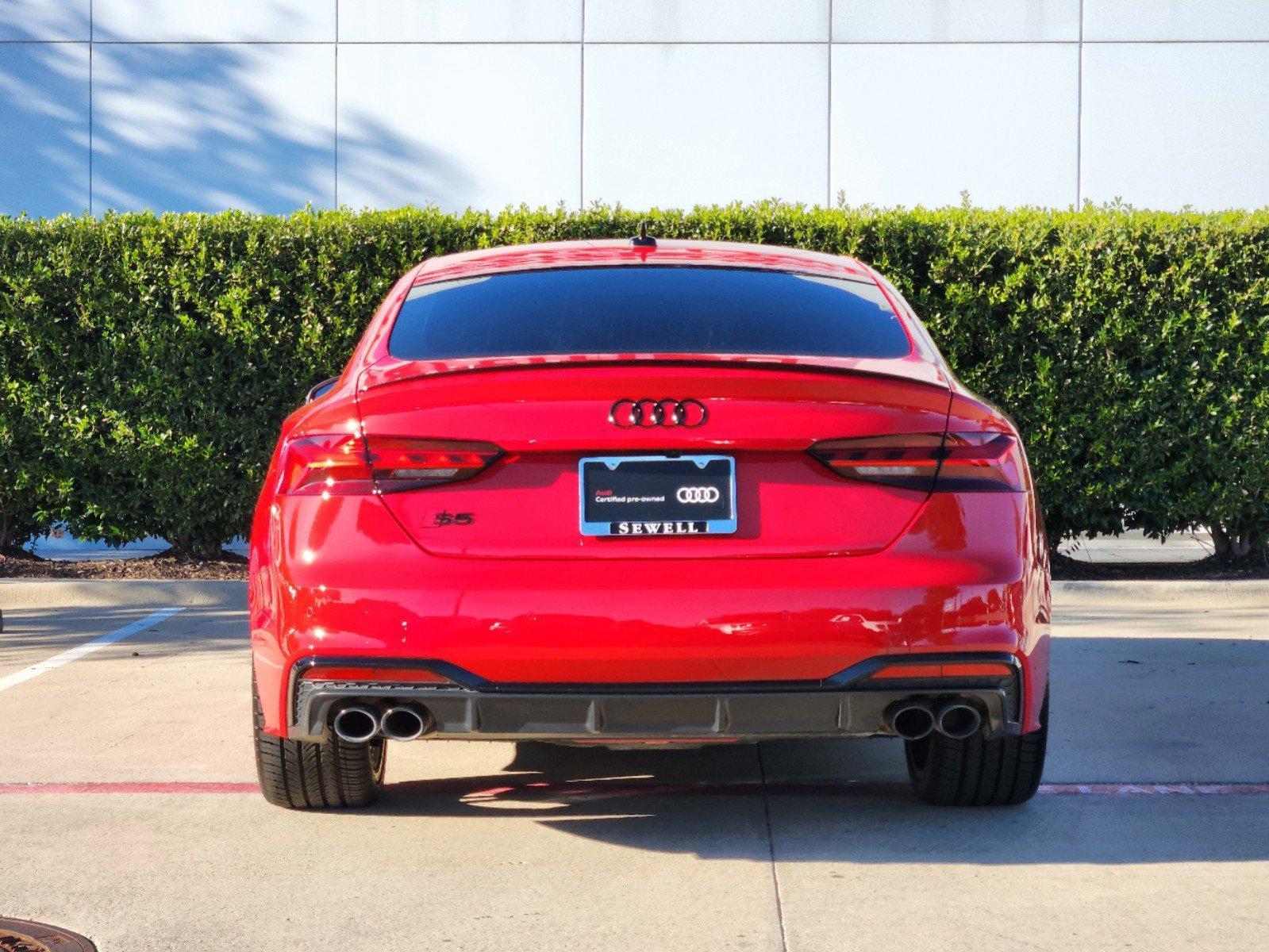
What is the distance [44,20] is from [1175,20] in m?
10.4

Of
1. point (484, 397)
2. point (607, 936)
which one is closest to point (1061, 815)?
point (607, 936)

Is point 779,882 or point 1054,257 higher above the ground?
point 1054,257

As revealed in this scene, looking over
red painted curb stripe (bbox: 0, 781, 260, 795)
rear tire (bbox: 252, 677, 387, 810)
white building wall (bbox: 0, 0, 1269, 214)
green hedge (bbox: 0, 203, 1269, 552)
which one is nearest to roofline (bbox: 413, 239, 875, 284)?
rear tire (bbox: 252, 677, 387, 810)

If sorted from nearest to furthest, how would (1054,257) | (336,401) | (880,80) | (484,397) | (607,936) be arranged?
(607,936)
(484,397)
(336,401)
(1054,257)
(880,80)

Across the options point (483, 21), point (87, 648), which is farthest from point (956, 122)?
point (87, 648)

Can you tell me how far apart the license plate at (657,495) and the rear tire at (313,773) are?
45.7 inches

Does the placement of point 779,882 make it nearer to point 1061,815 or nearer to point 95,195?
point 1061,815

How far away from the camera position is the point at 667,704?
12.4ft

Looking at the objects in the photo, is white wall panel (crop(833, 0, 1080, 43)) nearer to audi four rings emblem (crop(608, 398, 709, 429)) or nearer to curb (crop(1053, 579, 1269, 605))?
curb (crop(1053, 579, 1269, 605))

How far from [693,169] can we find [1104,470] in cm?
529

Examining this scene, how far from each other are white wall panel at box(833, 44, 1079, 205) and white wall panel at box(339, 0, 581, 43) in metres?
2.48

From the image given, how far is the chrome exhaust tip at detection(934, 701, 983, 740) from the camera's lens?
3.87 metres

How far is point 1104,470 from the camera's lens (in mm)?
10594

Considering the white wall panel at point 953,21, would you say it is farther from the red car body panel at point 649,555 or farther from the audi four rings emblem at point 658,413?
the audi four rings emblem at point 658,413
